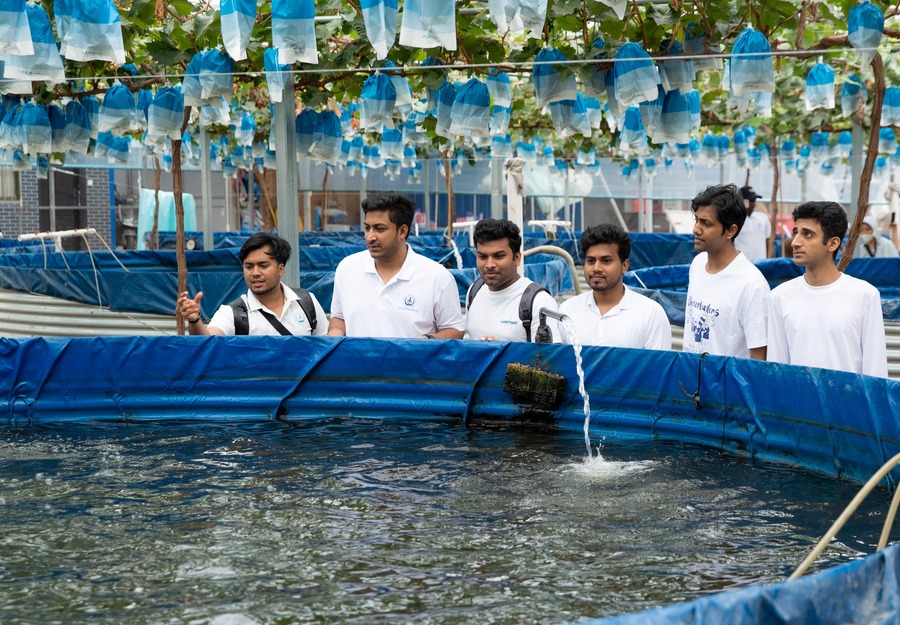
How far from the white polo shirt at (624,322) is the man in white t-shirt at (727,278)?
0.29m

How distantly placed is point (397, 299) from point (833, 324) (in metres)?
2.33

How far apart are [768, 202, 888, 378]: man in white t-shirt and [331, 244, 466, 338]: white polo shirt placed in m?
1.83

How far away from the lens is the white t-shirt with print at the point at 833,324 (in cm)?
484

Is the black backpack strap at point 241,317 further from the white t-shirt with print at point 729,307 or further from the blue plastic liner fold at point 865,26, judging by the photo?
the blue plastic liner fold at point 865,26

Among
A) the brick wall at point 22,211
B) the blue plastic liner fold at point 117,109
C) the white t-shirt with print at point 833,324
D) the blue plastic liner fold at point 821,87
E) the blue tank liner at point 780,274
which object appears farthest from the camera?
the brick wall at point 22,211

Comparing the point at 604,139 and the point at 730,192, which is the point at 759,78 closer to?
the point at 730,192

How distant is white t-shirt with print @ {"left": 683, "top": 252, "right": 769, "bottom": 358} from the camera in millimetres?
5176

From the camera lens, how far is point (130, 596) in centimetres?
360

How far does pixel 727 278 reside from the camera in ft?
17.1

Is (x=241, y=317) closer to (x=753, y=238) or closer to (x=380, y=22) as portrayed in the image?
(x=380, y=22)

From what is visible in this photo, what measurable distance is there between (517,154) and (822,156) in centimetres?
555

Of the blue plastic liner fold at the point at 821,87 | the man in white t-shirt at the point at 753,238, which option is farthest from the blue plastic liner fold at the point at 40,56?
the man in white t-shirt at the point at 753,238

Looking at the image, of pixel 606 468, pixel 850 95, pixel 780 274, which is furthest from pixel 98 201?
pixel 606 468

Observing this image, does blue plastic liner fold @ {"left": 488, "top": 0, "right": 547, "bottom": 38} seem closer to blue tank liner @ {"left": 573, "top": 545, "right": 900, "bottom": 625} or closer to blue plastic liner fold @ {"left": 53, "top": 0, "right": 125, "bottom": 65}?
blue plastic liner fold @ {"left": 53, "top": 0, "right": 125, "bottom": 65}
